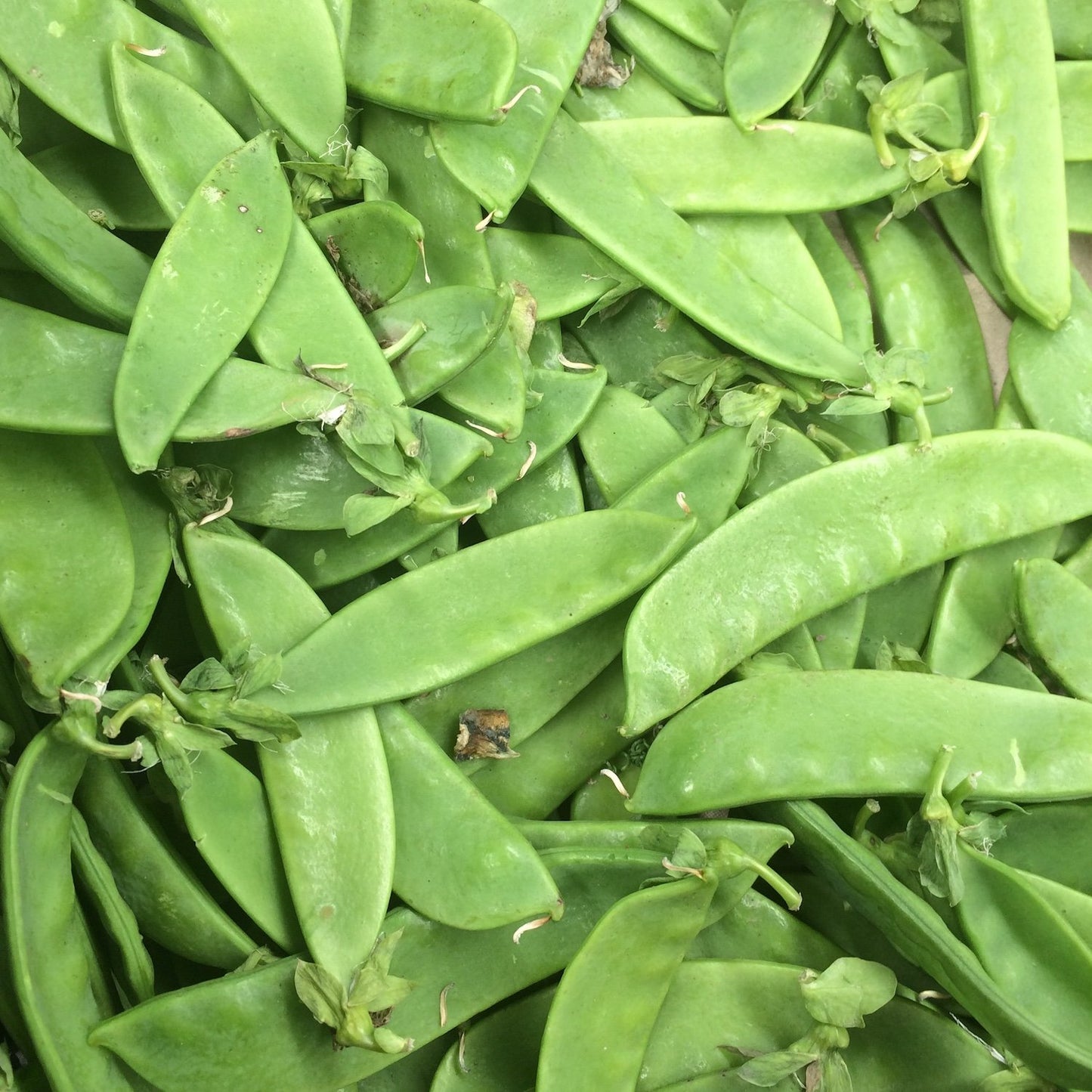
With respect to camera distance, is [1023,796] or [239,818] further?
[1023,796]

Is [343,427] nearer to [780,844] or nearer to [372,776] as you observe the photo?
[372,776]

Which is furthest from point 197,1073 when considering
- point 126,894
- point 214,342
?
point 214,342

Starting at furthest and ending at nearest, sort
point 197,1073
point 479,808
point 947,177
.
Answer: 1. point 947,177
2. point 479,808
3. point 197,1073

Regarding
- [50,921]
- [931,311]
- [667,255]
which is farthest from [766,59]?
[50,921]

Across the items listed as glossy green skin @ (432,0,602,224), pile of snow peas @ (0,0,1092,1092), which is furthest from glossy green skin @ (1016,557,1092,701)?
glossy green skin @ (432,0,602,224)

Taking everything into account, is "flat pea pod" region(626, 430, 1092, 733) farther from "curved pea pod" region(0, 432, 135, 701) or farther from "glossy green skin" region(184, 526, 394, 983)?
"curved pea pod" region(0, 432, 135, 701)

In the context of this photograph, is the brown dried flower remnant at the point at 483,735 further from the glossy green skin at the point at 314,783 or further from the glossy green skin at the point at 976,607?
the glossy green skin at the point at 976,607
